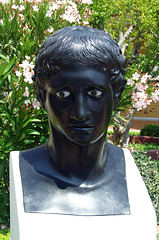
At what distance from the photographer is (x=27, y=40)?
3.82m

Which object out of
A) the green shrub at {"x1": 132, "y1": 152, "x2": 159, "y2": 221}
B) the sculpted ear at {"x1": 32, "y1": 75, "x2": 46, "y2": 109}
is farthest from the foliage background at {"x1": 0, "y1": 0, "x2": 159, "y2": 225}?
the sculpted ear at {"x1": 32, "y1": 75, "x2": 46, "y2": 109}

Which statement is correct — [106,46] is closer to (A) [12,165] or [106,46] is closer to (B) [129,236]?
(A) [12,165]

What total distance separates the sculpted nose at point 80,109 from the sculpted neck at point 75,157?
0.95 feet

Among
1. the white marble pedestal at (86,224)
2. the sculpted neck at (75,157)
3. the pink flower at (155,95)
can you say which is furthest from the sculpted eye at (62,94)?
the pink flower at (155,95)

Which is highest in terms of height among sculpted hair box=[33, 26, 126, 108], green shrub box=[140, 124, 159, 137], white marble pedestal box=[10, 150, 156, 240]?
sculpted hair box=[33, 26, 126, 108]

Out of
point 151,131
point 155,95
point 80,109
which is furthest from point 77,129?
point 151,131

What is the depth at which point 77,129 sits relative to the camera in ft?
5.99

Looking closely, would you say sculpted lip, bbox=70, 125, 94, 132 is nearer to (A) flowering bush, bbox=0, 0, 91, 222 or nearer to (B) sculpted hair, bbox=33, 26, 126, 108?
(B) sculpted hair, bbox=33, 26, 126, 108

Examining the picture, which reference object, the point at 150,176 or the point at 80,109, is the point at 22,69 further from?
the point at 150,176

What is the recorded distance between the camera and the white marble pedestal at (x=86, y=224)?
191cm

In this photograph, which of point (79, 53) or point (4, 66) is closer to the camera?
point (79, 53)

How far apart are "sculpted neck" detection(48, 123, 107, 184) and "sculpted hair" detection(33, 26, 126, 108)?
386 mm

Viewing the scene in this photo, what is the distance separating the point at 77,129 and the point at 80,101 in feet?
0.56

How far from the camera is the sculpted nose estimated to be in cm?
175
